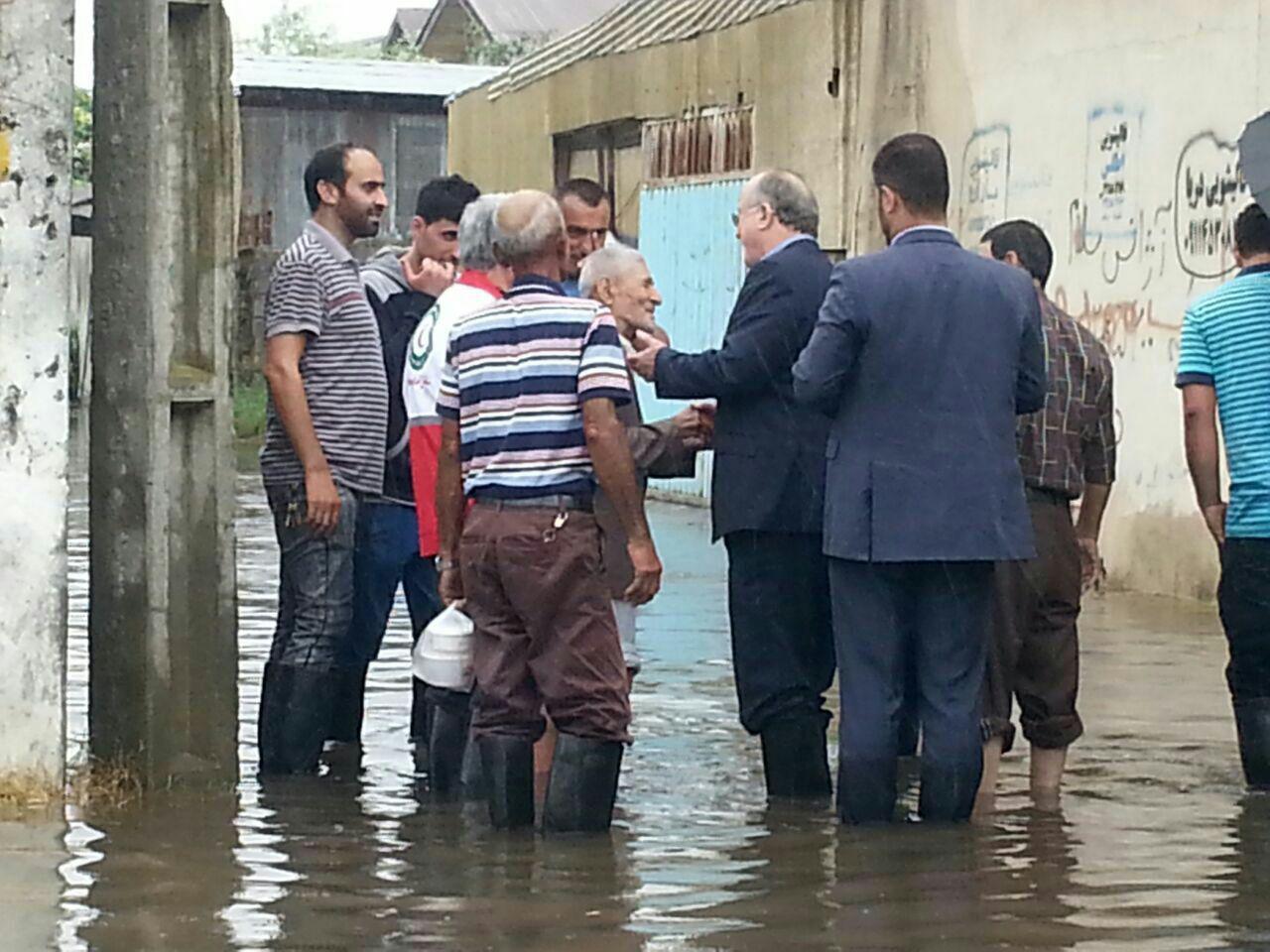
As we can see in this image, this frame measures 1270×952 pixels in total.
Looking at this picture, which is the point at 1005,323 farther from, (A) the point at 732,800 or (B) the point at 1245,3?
(B) the point at 1245,3

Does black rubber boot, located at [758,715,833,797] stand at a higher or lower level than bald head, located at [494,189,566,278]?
lower

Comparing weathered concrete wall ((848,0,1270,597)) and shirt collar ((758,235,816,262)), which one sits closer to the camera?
shirt collar ((758,235,816,262))

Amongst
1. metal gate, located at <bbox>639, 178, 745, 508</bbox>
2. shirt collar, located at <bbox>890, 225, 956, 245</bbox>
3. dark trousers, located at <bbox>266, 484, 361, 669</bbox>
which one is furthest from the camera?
metal gate, located at <bbox>639, 178, 745, 508</bbox>

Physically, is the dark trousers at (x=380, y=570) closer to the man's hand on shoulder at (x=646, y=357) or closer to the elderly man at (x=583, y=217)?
the elderly man at (x=583, y=217)

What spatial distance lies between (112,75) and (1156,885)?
11.9 feet

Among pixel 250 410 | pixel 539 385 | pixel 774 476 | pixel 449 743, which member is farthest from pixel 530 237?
pixel 250 410

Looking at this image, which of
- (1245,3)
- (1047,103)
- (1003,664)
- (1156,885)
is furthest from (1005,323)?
(1047,103)

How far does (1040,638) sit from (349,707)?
2.47 m

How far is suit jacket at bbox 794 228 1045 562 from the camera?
7.30 meters

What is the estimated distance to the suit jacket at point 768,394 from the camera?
7855 mm

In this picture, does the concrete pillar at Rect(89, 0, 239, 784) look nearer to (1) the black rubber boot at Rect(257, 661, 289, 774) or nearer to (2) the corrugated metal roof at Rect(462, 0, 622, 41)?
(1) the black rubber boot at Rect(257, 661, 289, 774)

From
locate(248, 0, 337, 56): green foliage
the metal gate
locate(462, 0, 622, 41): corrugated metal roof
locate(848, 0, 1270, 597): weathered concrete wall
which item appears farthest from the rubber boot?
locate(248, 0, 337, 56): green foliage

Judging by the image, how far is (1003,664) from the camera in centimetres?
793

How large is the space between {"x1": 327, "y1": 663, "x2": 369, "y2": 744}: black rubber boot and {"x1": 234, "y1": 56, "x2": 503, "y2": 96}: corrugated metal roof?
3138 centimetres
